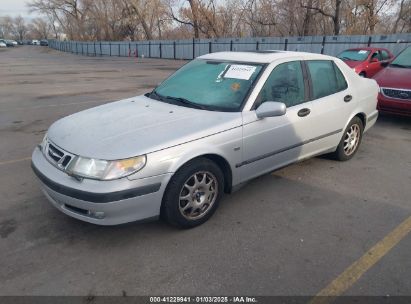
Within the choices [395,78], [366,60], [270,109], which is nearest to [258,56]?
[270,109]

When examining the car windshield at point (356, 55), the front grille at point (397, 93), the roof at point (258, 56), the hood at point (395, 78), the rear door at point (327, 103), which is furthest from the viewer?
the car windshield at point (356, 55)

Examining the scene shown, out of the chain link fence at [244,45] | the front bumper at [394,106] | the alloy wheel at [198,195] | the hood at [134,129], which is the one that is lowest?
the alloy wheel at [198,195]

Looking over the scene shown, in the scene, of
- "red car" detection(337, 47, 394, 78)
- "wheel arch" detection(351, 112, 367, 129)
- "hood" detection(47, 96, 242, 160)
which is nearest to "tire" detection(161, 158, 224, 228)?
"hood" detection(47, 96, 242, 160)

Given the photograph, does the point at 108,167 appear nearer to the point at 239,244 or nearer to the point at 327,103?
the point at 239,244

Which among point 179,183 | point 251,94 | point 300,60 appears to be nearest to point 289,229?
point 179,183

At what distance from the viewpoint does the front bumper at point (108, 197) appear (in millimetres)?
2658

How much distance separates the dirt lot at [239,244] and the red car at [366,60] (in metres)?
8.32

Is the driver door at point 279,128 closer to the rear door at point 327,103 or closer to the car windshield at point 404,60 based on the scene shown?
the rear door at point 327,103

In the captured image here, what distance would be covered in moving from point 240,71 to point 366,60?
1013 cm

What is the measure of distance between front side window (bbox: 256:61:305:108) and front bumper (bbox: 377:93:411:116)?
3.79 metres

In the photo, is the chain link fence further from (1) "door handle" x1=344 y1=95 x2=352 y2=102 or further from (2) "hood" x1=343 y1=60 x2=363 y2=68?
(1) "door handle" x1=344 y1=95 x2=352 y2=102

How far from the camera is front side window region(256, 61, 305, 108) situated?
3607mm

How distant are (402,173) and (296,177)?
4.84 feet

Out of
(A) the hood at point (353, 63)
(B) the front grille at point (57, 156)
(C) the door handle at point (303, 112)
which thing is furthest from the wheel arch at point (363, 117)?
(A) the hood at point (353, 63)
